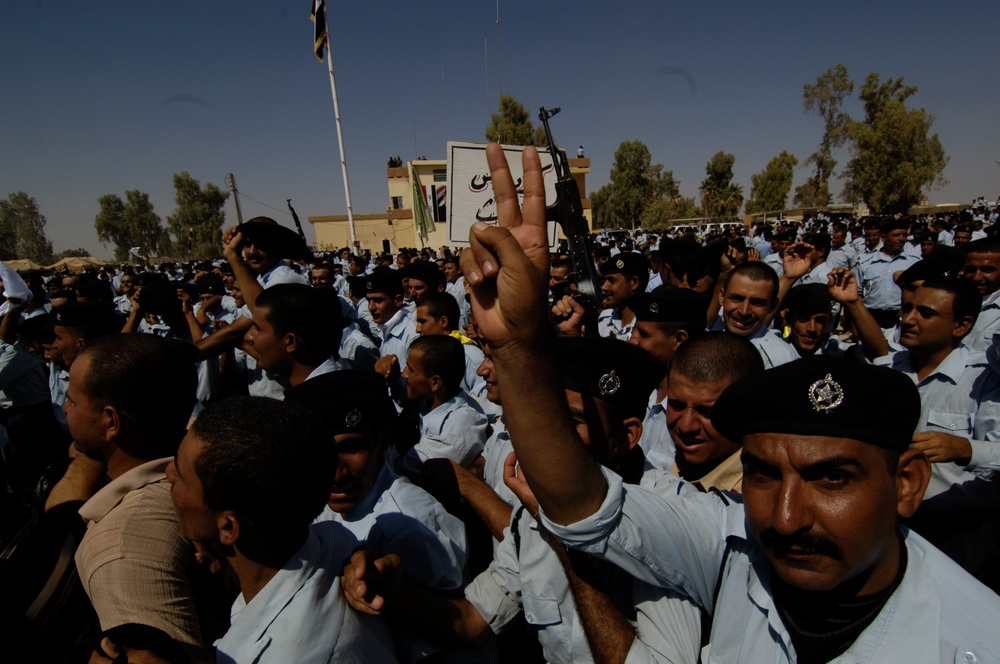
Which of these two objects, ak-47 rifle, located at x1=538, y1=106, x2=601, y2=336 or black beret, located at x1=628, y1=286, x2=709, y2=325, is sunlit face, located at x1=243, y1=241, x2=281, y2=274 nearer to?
ak-47 rifle, located at x1=538, y1=106, x2=601, y2=336

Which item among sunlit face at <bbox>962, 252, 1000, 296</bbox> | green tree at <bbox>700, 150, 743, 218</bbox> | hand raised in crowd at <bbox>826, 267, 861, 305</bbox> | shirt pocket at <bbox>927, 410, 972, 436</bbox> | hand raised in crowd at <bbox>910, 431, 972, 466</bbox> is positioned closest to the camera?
hand raised in crowd at <bbox>910, 431, 972, 466</bbox>

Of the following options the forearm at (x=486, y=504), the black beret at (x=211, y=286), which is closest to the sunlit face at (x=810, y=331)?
the forearm at (x=486, y=504)

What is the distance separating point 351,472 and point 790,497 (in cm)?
152

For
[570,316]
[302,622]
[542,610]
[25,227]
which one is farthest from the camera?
[25,227]

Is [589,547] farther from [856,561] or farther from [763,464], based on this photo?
[856,561]

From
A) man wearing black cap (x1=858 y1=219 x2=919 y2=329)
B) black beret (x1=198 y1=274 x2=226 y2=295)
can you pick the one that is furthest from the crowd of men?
man wearing black cap (x1=858 y1=219 x2=919 y2=329)

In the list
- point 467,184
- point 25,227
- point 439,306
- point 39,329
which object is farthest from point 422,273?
point 25,227

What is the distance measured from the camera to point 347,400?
2.02 meters

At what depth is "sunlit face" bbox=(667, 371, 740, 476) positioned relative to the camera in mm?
2080

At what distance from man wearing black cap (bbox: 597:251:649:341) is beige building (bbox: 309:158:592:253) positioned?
27621mm

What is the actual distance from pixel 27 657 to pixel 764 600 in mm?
1736

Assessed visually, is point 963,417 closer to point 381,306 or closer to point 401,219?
point 381,306

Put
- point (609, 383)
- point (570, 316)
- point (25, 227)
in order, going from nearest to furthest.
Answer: point (609, 383), point (570, 316), point (25, 227)

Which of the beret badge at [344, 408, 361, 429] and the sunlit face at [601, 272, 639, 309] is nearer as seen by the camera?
the beret badge at [344, 408, 361, 429]
